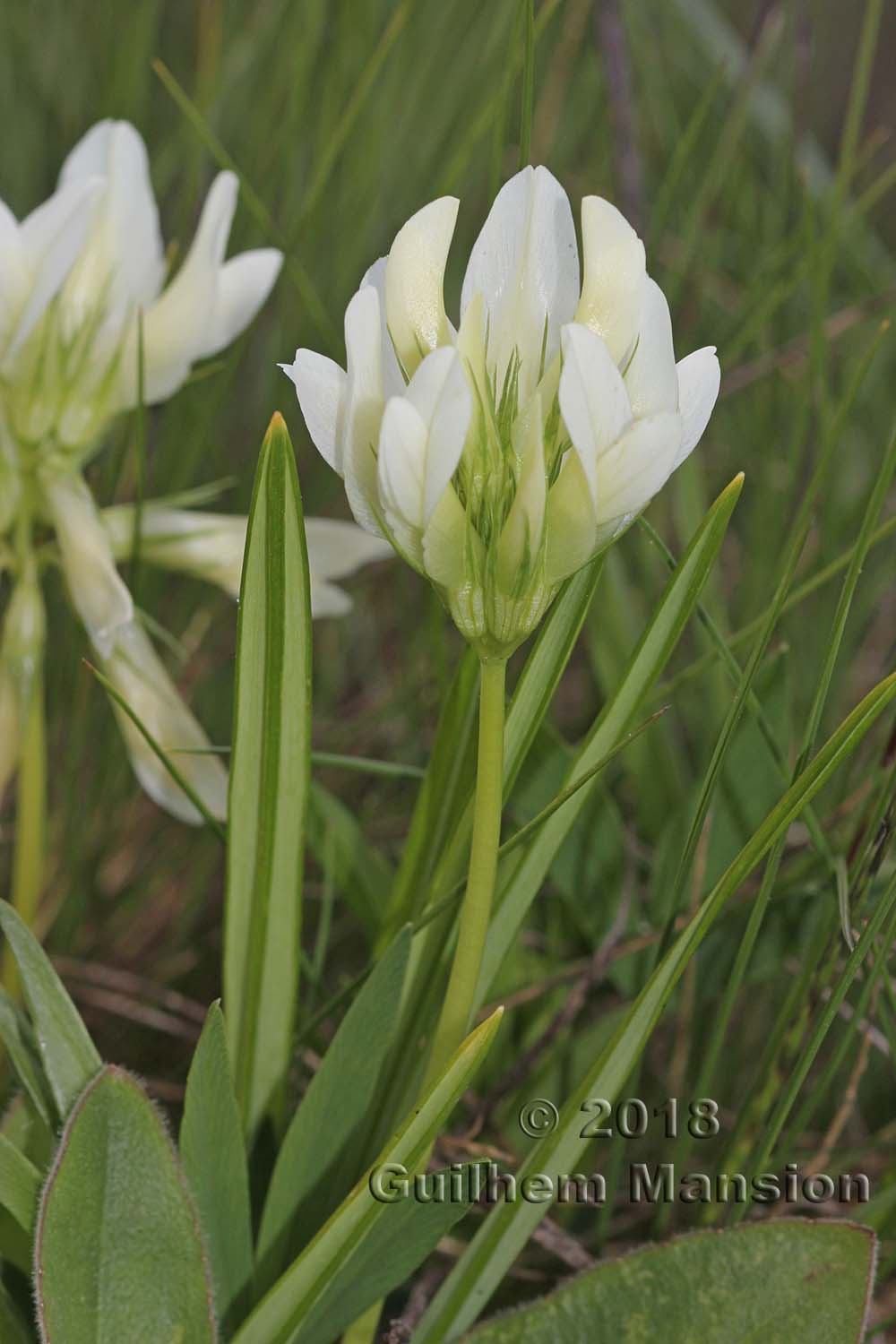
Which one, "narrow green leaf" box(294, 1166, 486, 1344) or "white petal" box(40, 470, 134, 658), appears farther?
"white petal" box(40, 470, 134, 658)

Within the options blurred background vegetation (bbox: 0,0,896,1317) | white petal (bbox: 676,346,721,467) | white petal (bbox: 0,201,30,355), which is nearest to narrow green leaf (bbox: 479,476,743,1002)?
white petal (bbox: 676,346,721,467)

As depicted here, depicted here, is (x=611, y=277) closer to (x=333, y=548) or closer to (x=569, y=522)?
(x=569, y=522)

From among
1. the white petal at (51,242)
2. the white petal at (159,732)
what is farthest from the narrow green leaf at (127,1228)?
the white petal at (51,242)

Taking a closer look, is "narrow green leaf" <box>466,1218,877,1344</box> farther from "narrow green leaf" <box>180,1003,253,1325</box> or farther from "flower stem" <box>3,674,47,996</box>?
"flower stem" <box>3,674,47,996</box>

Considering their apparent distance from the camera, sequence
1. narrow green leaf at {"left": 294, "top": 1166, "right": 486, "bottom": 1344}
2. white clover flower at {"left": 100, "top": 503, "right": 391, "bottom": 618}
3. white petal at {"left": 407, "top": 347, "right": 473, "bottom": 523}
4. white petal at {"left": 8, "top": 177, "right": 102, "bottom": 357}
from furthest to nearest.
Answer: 1. white clover flower at {"left": 100, "top": 503, "right": 391, "bottom": 618}
2. white petal at {"left": 8, "top": 177, "right": 102, "bottom": 357}
3. narrow green leaf at {"left": 294, "top": 1166, "right": 486, "bottom": 1344}
4. white petal at {"left": 407, "top": 347, "right": 473, "bottom": 523}

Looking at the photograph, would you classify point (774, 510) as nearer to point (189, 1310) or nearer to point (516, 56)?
point (516, 56)

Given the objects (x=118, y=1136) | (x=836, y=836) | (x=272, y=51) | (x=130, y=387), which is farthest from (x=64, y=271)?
(x=272, y=51)
